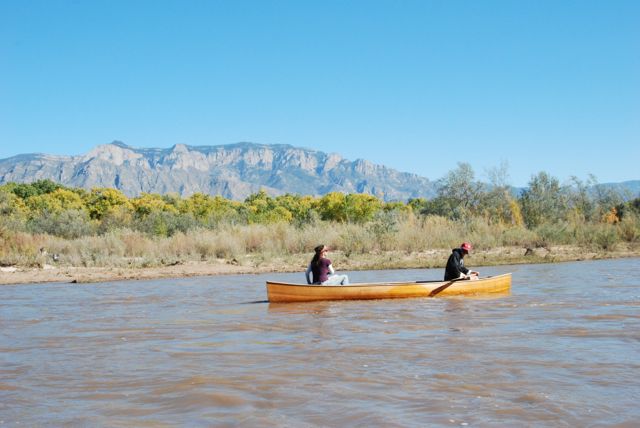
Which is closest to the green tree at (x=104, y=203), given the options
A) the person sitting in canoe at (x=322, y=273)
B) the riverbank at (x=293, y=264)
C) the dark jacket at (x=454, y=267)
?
the riverbank at (x=293, y=264)

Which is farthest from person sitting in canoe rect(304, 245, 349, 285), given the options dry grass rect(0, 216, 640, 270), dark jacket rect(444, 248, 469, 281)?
dry grass rect(0, 216, 640, 270)

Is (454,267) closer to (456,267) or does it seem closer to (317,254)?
(456,267)

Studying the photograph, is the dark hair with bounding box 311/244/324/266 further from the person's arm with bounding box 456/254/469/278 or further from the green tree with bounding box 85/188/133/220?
the green tree with bounding box 85/188/133/220

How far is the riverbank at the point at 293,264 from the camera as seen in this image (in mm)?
23422

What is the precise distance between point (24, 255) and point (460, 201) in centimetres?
2208

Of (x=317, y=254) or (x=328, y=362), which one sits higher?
(x=317, y=254)

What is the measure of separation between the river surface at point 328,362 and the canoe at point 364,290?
212 millimetres

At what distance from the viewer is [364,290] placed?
50.4 ft

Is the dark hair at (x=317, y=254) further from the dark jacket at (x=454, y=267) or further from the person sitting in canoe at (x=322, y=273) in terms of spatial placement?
the dark jacket at (x=454, y=267)

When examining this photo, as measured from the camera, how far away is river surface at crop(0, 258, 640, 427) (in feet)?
21.2

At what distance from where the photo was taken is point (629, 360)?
839 cm

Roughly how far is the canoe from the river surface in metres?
0.21

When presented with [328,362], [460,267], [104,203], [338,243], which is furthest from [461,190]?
[104,203]

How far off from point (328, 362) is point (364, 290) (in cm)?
659
